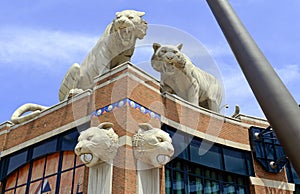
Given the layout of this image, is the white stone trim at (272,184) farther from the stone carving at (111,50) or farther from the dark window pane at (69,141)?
the dark window pane at (69,141)

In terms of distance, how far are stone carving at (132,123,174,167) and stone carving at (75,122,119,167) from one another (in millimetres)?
586

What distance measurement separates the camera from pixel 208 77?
50.4 feet

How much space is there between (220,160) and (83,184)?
4.87m

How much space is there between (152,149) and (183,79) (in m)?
4.14

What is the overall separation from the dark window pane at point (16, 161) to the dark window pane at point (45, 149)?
53cm

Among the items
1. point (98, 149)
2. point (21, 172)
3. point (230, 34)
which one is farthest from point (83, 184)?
point (230, 34)

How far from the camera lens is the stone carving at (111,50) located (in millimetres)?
12656

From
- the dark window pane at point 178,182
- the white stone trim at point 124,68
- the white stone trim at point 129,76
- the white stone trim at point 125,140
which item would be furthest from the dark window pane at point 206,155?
the white stone trim at point 125,140

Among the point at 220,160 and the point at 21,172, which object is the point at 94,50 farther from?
the point at 220,160

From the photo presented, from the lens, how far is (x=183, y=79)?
45.3 ft

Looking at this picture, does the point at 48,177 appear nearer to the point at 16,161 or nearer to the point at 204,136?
the point at 16,161

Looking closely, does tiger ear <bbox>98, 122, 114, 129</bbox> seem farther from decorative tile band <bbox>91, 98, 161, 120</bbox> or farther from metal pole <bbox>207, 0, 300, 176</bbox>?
metal pole <bbox>207, 0, 300, 176</bbox>

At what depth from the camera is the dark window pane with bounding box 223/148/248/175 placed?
529 inches

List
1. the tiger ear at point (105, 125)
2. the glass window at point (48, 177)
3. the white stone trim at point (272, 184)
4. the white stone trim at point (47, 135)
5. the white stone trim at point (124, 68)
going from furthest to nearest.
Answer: the white stone trim at point (272, 184) → the white stone trim at point (47, 135) → the white stone trim at point (124, 68) → the glass window at point (48, 177) → the tiger ear at point (105, 125)
